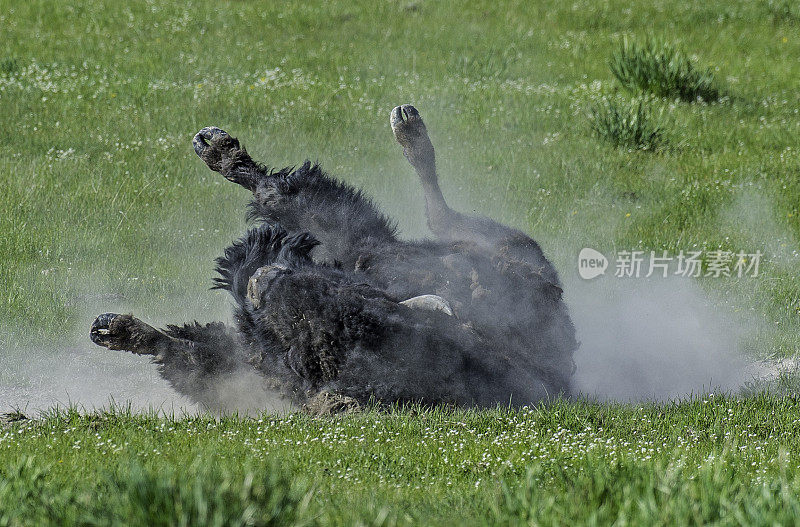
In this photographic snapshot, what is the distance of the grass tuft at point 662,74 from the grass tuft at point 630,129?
1366 mm

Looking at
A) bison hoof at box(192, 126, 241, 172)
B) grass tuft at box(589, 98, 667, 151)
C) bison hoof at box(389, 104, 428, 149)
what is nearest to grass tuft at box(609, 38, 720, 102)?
grass tuft at box(589, 98, 667, 151)

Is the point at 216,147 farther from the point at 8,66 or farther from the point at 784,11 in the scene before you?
the point at 784,11

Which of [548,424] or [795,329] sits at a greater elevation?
[795,329]

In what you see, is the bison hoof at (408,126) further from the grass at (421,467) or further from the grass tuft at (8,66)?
the grass tuft at (8,66)

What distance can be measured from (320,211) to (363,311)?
109cm

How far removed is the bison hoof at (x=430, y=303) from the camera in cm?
458

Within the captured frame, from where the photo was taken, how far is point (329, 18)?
48.0 ft

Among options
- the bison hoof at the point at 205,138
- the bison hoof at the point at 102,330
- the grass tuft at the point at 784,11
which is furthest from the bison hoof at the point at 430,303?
the grass tuft at the point at 784,11

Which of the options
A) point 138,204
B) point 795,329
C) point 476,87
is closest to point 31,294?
point 138,204

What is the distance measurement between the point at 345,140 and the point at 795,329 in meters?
5.03

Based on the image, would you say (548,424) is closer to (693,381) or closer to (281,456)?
(281,456)

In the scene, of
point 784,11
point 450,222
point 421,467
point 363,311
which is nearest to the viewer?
point 421,467

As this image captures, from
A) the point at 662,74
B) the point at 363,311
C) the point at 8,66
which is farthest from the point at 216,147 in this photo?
the point at 8,66

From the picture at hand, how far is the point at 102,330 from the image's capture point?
491cm
